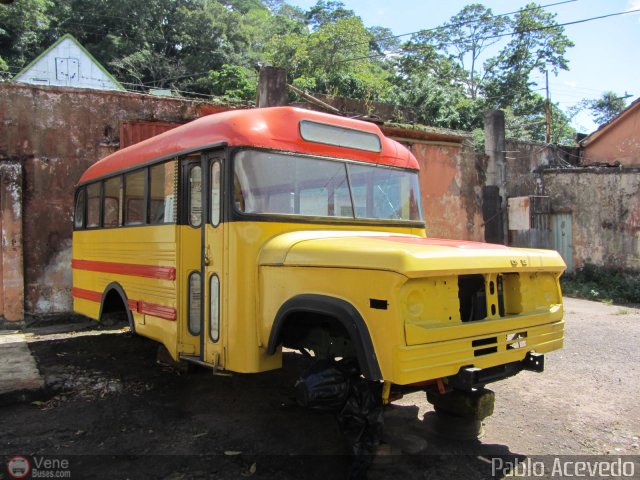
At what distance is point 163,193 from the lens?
4980 mm

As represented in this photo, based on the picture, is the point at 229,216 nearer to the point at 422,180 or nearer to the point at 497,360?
the point at 497,360

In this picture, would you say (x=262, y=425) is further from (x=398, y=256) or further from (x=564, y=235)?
(x=564, y=235)

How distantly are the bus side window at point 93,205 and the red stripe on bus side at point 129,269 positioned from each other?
525 mm

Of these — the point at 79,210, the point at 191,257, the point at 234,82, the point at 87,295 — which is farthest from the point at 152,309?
the point at 234,82

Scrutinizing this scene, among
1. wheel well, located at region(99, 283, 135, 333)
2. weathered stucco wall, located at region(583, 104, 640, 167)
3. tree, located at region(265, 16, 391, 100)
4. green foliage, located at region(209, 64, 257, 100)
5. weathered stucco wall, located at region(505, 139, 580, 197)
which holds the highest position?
tree, located at region(265, 16, 391, 100)

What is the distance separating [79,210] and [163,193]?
3146 millimetres

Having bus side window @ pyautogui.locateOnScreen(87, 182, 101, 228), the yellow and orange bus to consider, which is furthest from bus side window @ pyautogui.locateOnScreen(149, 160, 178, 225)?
bus side window @ pyautogui.locateOnScreen(87, 182, 101, 228)

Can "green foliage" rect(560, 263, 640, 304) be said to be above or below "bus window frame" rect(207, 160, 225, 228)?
below

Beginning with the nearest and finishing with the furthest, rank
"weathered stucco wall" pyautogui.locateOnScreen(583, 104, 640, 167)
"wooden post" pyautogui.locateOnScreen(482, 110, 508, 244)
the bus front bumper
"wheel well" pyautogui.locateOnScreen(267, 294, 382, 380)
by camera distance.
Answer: the bus front bumper
"wheel well" pyautogui.locateOnScreen(267, 294, 382, 380)
"wooden post" pyautogui.locateOnScreen(482, 110, 508, 244)
"weathered stucco wall" pyautogui.locateOnScreen(583, 104, 640, 167)

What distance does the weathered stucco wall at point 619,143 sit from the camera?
57.2ft

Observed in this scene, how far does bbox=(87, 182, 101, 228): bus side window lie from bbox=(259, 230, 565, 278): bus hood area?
368cm

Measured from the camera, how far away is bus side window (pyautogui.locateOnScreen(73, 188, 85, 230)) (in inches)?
287

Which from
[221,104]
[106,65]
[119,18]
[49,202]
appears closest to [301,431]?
[49,202]

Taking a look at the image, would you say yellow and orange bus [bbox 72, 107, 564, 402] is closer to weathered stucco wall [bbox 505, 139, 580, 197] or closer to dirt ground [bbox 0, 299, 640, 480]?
dirt ground [bbox 0, 299, 640, 480]
